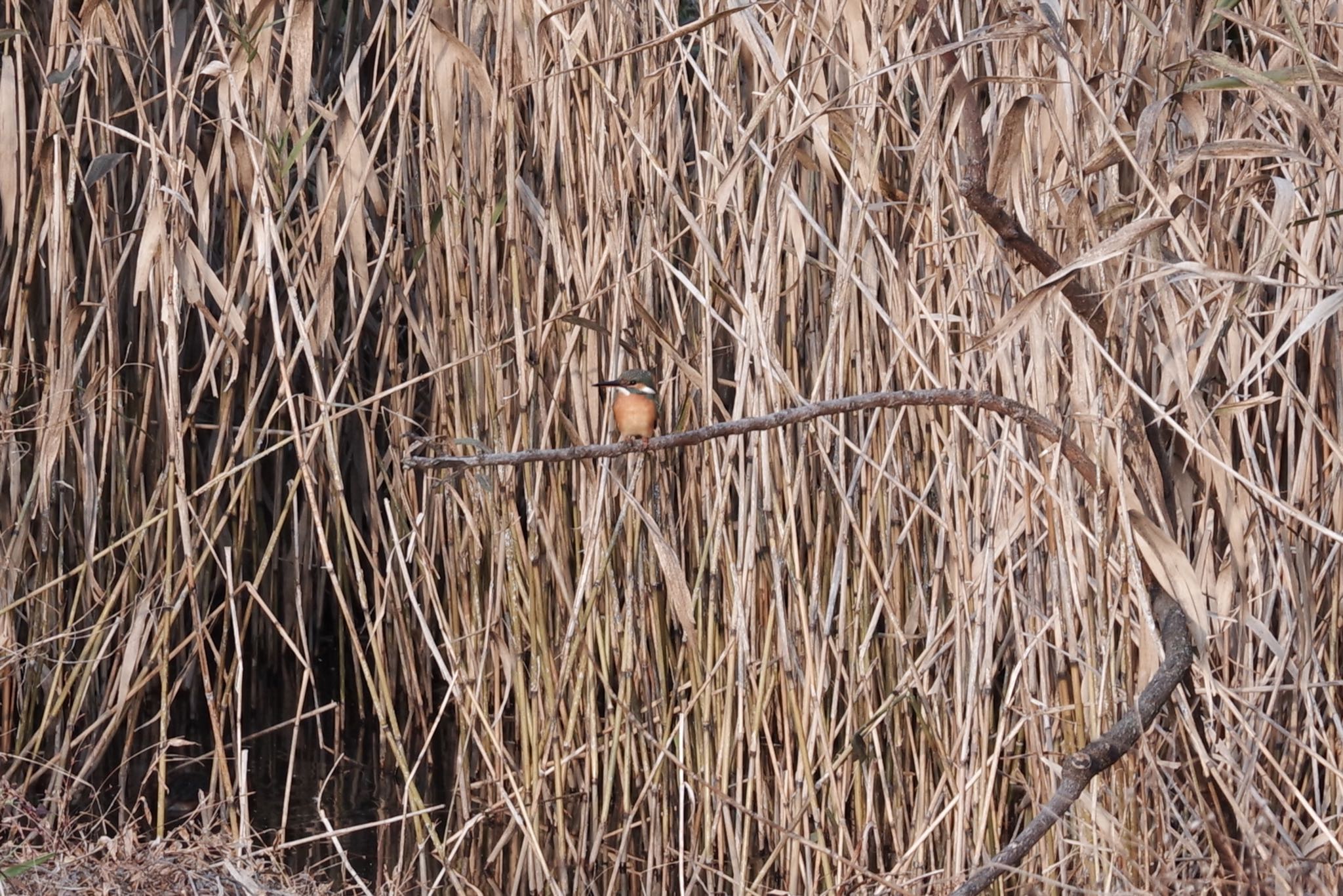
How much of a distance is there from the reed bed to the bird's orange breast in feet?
0.39

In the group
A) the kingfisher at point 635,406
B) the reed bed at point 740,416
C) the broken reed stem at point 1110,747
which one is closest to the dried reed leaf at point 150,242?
the reed bed at point 740,416

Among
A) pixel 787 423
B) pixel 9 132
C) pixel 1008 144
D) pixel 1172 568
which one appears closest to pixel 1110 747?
pixel 1172 568

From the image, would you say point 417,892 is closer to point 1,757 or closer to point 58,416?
point 1,757

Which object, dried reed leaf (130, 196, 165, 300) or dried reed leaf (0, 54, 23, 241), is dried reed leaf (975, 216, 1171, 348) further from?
dried reed leaf (0, 54, 23, 241)

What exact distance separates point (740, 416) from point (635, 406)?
162mm

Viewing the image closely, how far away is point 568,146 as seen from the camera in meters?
1.99

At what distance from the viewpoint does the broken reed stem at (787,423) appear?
1418 mm

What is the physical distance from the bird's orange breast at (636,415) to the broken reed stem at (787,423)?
0.25 m

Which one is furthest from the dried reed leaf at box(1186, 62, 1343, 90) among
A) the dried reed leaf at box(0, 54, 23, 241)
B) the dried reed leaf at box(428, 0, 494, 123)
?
the dried reed leaf at box(0, 54, 23, 241)

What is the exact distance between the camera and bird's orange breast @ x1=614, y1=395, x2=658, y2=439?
1.80 m

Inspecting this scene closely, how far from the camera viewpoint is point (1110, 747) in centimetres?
146

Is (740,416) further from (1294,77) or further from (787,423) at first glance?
(1294,77)

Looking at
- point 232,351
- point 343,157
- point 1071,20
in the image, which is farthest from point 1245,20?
point 232,351

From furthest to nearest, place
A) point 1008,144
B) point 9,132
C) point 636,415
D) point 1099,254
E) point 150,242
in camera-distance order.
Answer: point 9,132
point 150,242
point 636,415
point 1008,144
point 1099,254
